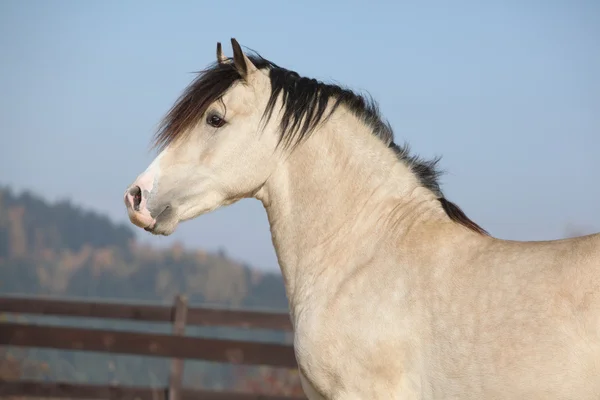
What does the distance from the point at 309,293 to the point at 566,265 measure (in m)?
1.18

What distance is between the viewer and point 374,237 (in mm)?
3600

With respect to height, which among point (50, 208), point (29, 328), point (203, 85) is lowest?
point (50, 208)

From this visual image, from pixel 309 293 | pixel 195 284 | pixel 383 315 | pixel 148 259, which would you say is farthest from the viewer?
pixel 148 259

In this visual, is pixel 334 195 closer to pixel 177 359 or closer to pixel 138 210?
pixel 138 210

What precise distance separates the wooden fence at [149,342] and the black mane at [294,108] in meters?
4.65

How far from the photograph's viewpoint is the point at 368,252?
11.6ft

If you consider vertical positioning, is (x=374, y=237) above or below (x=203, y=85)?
below

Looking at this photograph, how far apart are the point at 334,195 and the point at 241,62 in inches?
32.2

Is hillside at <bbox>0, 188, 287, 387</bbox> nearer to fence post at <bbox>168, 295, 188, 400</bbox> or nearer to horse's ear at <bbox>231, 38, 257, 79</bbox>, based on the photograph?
fence post at <bbox>168, 295, 188, 400</bbox>

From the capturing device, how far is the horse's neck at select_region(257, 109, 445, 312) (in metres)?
3.67

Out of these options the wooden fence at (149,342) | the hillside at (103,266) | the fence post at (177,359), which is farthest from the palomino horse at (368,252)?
the hillside at (103,266)

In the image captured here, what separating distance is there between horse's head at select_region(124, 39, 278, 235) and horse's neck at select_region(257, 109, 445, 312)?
0.56ft

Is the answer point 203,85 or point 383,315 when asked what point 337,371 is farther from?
point 203,85

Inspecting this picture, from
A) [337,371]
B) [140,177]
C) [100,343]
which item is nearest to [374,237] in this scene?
[337,371]
